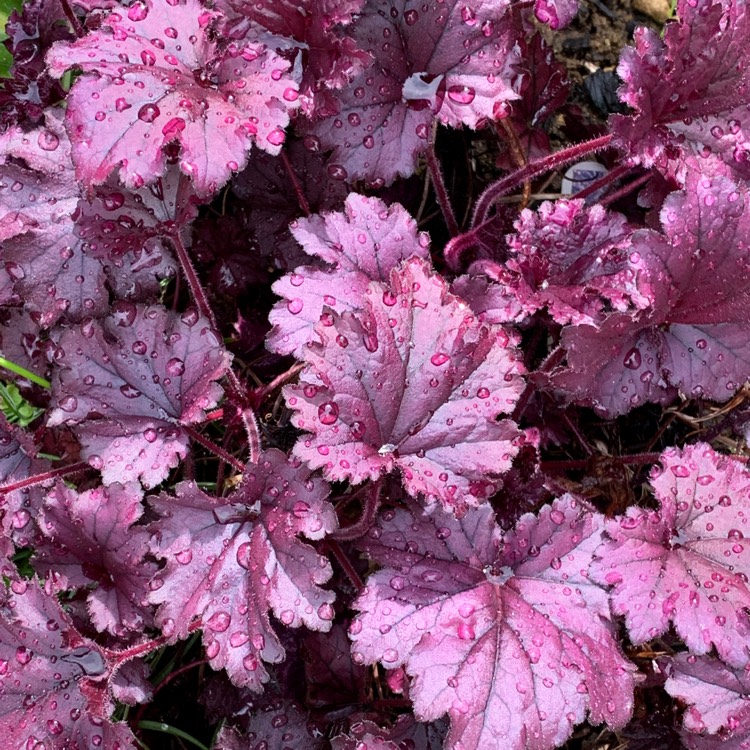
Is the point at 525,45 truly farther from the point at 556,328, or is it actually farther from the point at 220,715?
the point at 220,715

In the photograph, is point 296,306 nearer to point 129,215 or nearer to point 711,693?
point 129,215

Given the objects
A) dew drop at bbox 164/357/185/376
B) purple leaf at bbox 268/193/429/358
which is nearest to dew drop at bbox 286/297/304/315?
purple leaf at bbox 268/193/429/358

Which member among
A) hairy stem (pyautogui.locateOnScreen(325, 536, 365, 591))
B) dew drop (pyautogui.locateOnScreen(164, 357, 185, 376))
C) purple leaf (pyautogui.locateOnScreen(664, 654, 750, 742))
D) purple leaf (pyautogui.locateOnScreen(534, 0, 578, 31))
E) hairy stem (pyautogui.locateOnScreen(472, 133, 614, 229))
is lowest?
purple leaf (pyautogui.locateOnScreen(664, 654, 750, 742))

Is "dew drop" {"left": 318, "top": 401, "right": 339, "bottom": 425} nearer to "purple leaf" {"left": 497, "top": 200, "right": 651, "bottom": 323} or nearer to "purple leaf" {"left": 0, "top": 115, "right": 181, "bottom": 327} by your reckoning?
"purple leaf" {"left": 497, "top": 200, "right": 651, "bottom": 323}

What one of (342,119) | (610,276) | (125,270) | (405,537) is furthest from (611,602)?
(125,270)

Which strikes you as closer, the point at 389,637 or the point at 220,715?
the point at 389,637
